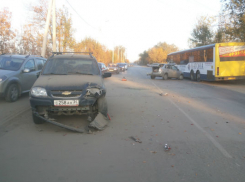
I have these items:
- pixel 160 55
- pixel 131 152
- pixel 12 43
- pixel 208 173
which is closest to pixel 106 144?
pixel 131 152

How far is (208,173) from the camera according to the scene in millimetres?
3391

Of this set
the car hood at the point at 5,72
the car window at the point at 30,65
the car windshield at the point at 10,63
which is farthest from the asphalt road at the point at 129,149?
the car window at the point at 30,65

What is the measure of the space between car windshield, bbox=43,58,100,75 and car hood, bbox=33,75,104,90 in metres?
0.38

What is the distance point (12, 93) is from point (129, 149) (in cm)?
658

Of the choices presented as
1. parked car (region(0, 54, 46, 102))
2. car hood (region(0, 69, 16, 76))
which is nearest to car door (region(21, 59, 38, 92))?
parked car (region(0, 54, 46, 102))

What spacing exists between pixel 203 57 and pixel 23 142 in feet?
59.8

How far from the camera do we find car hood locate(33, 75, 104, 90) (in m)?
5.58

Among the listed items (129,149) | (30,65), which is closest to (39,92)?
(129,149)

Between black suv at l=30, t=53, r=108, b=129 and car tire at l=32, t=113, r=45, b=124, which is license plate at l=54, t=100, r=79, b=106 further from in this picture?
car tire at l=32, t=113, r=45, b=124

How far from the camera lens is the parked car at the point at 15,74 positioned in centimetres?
863

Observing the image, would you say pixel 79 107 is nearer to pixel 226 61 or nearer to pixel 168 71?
pixel 226 61

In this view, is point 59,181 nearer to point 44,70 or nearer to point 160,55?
point 44,70

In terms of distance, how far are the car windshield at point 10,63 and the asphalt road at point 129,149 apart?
3.05 meters

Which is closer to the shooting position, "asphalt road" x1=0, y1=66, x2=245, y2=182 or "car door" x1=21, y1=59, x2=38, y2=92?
"asphalt road" x1=0, y1=66, x2=245, y2=182
